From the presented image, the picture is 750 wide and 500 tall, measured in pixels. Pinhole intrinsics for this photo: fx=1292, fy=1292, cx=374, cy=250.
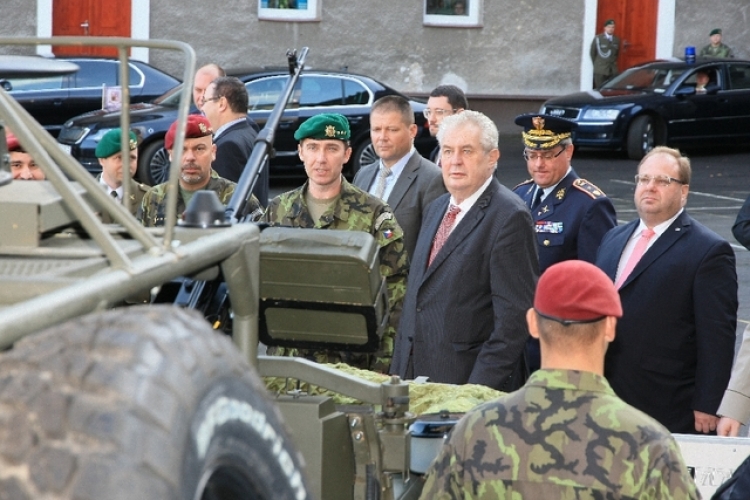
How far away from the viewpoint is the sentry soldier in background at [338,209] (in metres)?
6.00

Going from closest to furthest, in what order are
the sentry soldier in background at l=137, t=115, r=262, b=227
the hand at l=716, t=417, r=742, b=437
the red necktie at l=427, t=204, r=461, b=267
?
the hand at l=716, t=417, r=742, b=437 < the red necktie at l=427, t=204, r=461, b=267 < the sentry soldier in background at l=137, t=115, r=262, b=227

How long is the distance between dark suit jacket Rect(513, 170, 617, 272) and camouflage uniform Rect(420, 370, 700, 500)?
123 inches

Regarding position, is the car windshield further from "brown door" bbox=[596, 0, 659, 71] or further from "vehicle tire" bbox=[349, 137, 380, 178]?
"vehicle tire" bbox=[349, 137, 380, 178]

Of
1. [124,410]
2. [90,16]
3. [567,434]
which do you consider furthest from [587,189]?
[90,16]

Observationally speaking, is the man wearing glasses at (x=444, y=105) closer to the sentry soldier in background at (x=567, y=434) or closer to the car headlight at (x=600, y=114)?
the sentry soldier in background at (x=567, y=434)

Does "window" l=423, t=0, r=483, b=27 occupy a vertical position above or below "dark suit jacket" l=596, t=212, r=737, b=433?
above

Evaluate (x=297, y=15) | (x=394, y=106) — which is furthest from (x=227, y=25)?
(x=394, y=106)

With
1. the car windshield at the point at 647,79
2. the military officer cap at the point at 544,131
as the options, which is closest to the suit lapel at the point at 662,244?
the military officer cap at the point at 544,131

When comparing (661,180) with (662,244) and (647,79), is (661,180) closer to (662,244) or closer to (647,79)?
(662,244)

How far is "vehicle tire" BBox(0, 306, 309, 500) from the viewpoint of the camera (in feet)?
5.22

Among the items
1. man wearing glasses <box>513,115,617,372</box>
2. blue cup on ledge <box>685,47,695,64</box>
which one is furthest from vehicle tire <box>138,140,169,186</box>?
blue cup on ledge <box>685,47,695,64</box>

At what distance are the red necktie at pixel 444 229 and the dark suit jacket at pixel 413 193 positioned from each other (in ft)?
2.99

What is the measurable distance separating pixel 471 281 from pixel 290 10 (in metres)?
18.7

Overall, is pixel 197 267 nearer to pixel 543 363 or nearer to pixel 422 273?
pixel 543 363
